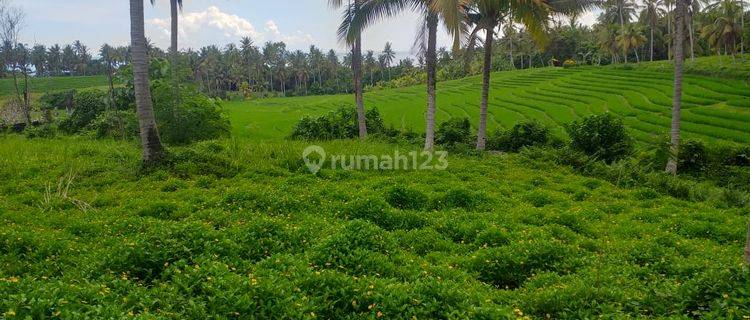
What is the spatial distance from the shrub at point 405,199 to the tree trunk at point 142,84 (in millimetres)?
5846

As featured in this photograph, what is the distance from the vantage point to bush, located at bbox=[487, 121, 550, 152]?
1864 centimetres

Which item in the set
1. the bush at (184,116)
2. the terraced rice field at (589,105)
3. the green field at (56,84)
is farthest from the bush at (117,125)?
the green field at (56,84)

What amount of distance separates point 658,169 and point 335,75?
66.2m

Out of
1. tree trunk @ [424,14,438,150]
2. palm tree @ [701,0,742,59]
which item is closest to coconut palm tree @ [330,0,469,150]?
tree trunk @ [424,14,438,150]

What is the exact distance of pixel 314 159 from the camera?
42.3 ft

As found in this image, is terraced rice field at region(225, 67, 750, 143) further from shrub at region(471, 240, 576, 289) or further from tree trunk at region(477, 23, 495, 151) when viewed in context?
shrub at region(471, 240, 576, 289)

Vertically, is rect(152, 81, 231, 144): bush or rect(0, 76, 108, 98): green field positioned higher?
rect(0, 76, 108, 98): green field

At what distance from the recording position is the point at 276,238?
612cm

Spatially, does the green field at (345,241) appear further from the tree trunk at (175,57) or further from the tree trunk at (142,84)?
the tree trunk at (175,57)

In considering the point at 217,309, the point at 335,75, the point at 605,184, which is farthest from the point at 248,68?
the point at 217,309

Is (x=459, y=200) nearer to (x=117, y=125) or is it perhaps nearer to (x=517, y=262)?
(x=517, y=262)

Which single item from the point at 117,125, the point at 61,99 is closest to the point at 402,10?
the point at 117,125

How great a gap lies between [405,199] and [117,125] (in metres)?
16.2
